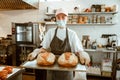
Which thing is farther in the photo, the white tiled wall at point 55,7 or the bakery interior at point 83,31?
the white tiled wall at point 55,7

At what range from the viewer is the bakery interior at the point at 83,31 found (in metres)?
4.30

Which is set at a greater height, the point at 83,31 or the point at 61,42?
the point at 83,31

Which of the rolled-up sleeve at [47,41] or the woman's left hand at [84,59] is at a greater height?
the rolled-up sleeve at [47,41]

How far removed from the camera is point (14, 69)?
1792 mm

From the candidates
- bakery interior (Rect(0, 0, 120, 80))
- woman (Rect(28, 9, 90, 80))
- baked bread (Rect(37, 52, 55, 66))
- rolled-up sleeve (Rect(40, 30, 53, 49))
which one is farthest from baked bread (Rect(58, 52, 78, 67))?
bakery interior (Rect(0, 0, 120, 80))

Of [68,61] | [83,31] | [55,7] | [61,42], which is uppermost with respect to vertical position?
[55,7]

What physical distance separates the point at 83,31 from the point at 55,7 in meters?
1.10

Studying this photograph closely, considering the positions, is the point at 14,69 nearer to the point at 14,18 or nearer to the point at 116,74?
the point at 116,74

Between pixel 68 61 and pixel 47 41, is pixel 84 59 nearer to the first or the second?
pixel 68 61

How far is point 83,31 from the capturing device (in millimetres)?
4773

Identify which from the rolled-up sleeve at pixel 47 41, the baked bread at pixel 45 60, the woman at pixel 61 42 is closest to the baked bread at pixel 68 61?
the baked bread at pixel 45 60

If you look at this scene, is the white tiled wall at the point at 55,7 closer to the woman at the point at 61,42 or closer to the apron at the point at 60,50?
the woman at the point at 61,42

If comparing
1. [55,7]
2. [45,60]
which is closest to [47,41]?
[45,60]

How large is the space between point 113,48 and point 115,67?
477 millimetres
